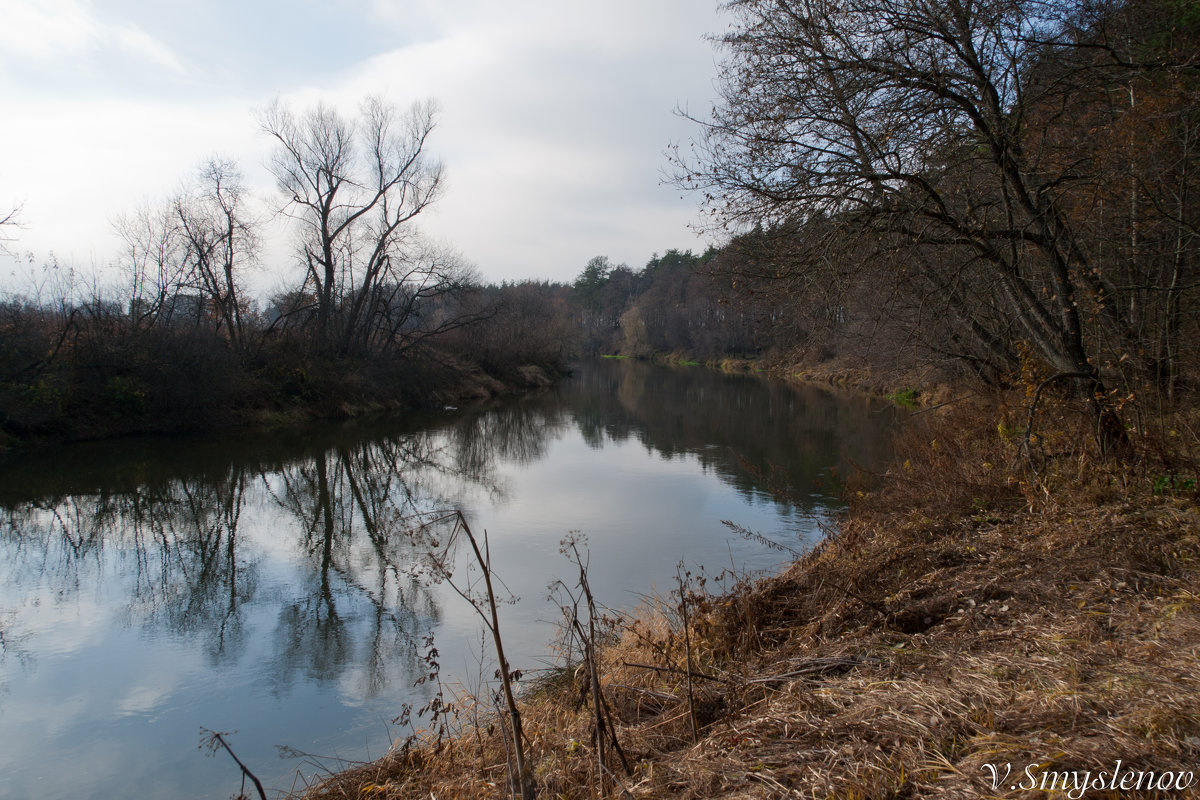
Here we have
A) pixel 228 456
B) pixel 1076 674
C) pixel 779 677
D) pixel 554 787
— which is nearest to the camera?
pixel 1076 674

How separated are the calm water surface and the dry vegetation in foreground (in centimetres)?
149

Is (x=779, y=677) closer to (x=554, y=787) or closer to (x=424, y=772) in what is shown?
(x=554, y=787)

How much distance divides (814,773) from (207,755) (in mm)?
4405

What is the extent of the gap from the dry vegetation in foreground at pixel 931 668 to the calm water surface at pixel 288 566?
4.89 feet

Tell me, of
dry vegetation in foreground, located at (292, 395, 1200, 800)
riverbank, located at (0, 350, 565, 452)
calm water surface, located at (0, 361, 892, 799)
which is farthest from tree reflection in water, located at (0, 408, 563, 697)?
riverbank, located at (0, 350, 565, 452)

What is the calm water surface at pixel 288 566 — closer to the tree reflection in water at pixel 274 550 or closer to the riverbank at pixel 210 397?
the tree reflection in water at pixel 274 550

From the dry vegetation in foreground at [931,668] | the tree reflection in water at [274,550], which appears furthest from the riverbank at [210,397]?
the dry vegetation in foreground at [931,668]

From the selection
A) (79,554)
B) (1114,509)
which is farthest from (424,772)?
(79,554)

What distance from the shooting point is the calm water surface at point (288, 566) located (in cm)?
550

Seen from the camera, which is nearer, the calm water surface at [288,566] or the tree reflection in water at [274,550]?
the calm water surface at [288,566]

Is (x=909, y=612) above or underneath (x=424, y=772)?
above

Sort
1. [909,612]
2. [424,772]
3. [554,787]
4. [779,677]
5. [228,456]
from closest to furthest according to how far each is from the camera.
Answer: [554,787] < [779,677] < [424,772] < [909,612] < [228,456]

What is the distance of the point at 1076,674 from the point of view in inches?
124

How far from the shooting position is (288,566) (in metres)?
9.70
